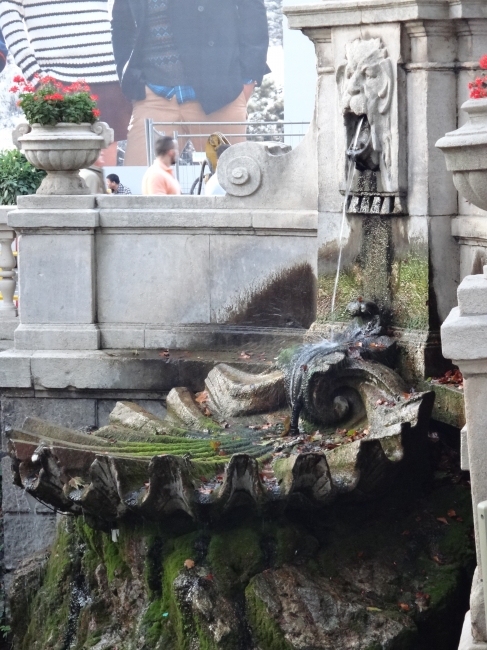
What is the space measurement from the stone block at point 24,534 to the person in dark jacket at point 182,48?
12.4m

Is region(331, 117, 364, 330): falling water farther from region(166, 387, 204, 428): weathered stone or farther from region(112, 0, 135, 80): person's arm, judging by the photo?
region(112, 0, 135, 80): person's arm

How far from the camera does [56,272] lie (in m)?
8.23

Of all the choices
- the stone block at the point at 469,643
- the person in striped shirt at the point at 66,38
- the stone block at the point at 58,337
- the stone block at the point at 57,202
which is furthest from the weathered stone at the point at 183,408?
the person in striped shirt at the point at 66,38

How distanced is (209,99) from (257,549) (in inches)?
568

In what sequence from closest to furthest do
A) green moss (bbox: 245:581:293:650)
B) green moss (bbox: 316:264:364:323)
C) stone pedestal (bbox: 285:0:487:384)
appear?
green moss (bbox: 245:581:293:650) → stone pedestal (bbox: 285:0:487:384) → green moss (bbox: 316:264:364:323)

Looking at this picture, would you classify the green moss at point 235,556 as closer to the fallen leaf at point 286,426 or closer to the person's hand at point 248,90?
the fallen leaf at point 286,426

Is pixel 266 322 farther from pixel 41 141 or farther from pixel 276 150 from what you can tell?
pixel 41 141

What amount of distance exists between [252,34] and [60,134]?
42.0ft

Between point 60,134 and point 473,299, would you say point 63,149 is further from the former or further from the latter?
point 473,299

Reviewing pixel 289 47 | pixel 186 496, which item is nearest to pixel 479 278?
pixel 186 496

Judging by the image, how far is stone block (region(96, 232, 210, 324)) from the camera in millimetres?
8047

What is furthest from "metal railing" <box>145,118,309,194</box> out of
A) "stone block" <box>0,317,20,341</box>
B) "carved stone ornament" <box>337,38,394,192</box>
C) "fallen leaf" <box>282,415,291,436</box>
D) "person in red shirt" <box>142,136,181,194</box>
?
"fallen leaf" <box>282,415,291,436</box>

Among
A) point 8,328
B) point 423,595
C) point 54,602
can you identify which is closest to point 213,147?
point 8,328

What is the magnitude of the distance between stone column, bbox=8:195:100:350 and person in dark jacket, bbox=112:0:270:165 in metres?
12.1
